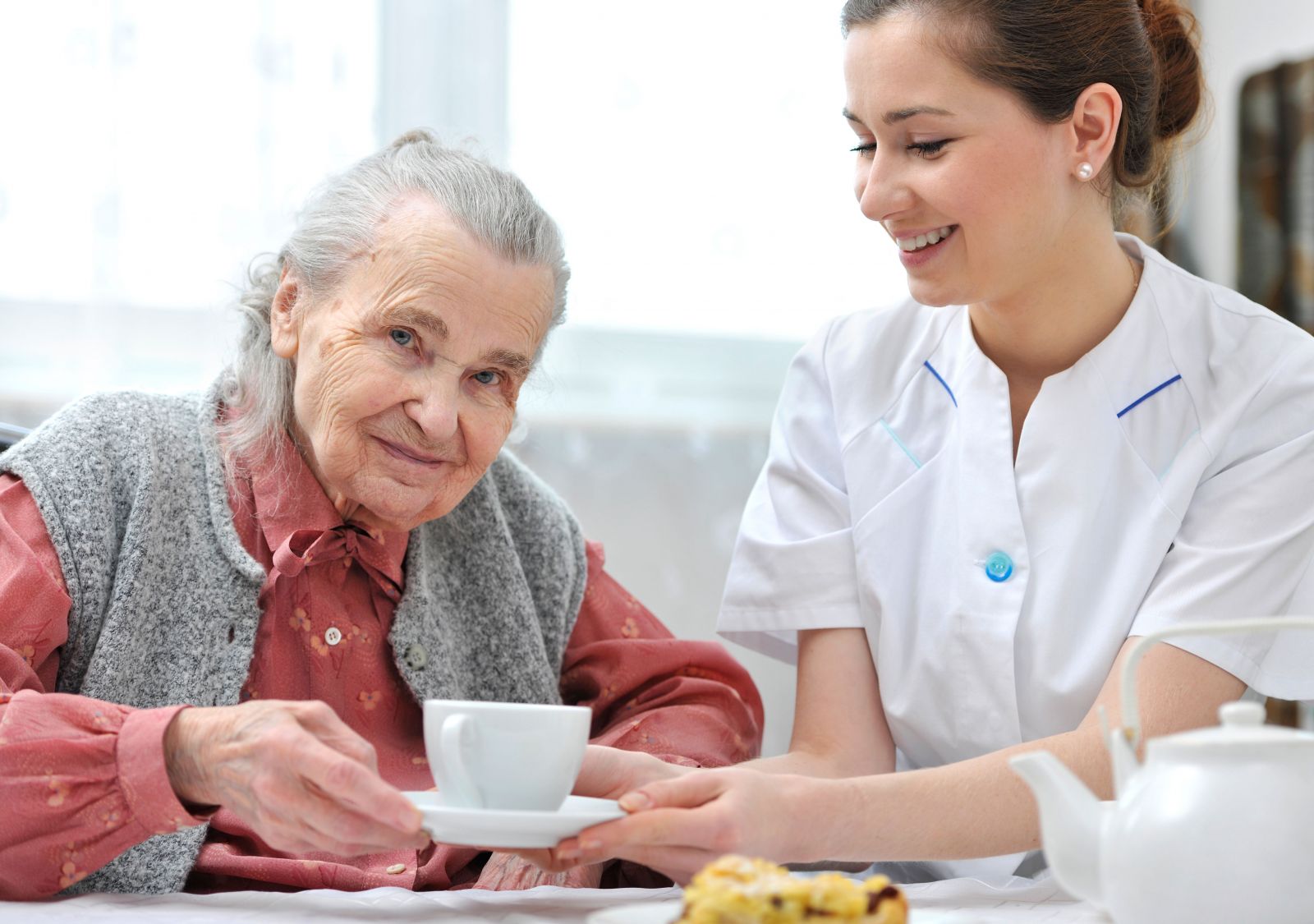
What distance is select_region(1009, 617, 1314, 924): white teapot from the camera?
0.74 meters

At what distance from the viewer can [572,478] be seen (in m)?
2.24

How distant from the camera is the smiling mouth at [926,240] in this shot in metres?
1.43

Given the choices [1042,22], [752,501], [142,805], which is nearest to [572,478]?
[752,501]

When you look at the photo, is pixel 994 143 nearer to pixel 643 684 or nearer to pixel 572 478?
pixel 643 684

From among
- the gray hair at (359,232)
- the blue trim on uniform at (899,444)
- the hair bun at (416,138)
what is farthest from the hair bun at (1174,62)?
the hair bun at (416,138)

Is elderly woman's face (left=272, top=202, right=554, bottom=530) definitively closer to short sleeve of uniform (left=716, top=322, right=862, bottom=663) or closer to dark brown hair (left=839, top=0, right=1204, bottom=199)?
short sleeve of uniform (left=716, top=322, right=862, bottom=663)

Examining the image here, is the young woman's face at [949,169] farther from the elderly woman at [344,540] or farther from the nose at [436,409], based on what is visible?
the nose at [436,409]

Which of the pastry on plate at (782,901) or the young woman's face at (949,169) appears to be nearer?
the pastry on plate at (782,901)

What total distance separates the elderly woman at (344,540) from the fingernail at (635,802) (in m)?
0.26

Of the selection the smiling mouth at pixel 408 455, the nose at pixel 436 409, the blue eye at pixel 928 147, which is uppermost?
the blue eye at pixel 928 147

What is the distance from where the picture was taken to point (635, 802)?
0.96 metres

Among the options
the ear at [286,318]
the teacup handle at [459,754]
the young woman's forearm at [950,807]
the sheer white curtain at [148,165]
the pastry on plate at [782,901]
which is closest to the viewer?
the pastry on plate at [782,901]

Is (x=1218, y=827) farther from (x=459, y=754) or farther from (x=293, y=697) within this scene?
(x=293, y=697)

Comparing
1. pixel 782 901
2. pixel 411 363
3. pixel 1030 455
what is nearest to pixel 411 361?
pixel 411 363
